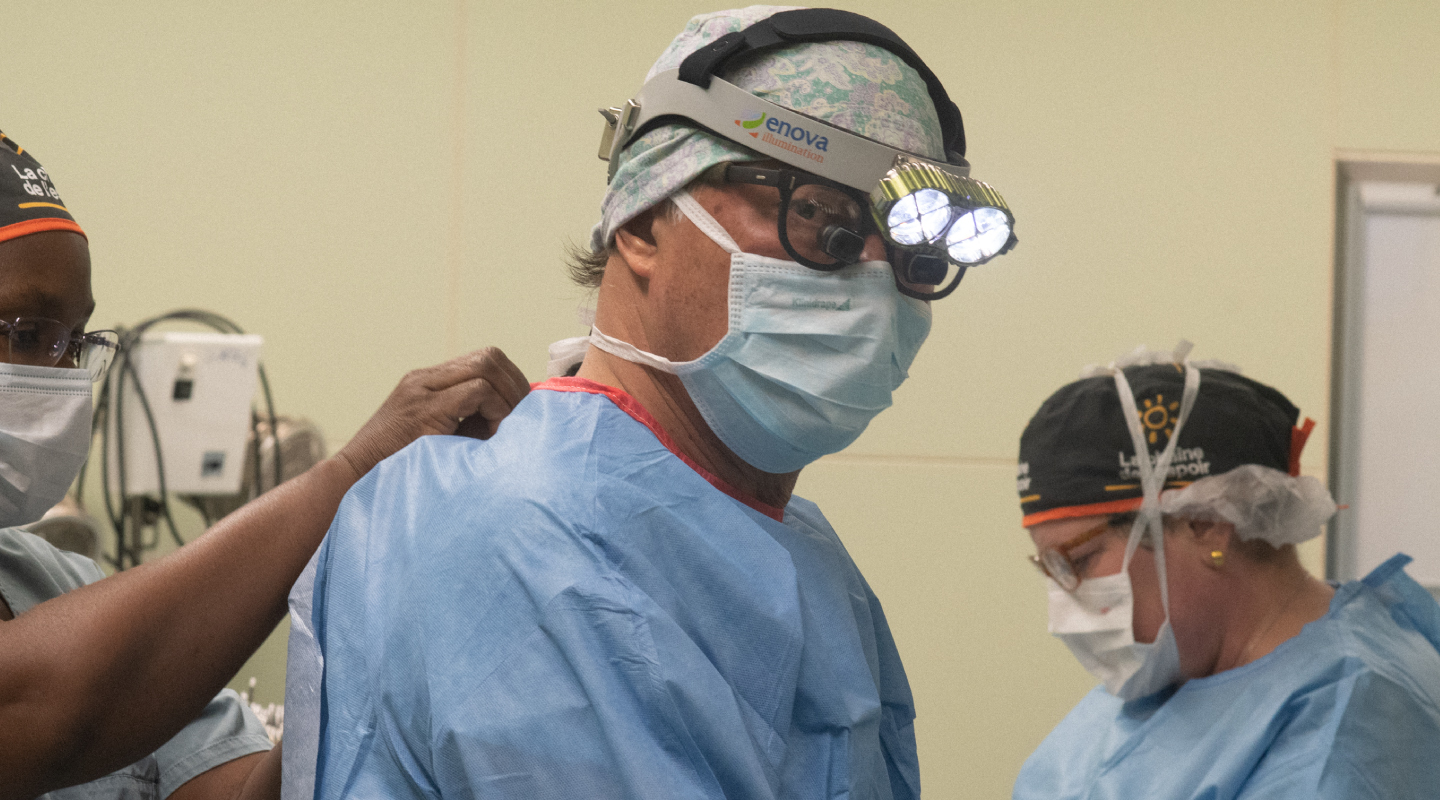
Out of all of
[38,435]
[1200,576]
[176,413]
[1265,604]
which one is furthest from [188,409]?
[1265,604]

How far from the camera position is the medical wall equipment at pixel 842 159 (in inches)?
32.6

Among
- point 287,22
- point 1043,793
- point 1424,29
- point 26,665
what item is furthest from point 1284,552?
point 287,22

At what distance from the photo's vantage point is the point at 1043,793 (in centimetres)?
195

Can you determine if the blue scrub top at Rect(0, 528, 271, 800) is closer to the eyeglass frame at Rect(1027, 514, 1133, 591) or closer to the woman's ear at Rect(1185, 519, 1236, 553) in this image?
the eyeglass frame at Rect(1027, 514, 1133, 591)

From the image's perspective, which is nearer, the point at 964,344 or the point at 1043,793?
the point at 1043,793

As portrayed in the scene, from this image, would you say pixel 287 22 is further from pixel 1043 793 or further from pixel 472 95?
pixel 1043 793

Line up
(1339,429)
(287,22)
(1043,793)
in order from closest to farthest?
(1043,793)
(287,22)
(1339,429)

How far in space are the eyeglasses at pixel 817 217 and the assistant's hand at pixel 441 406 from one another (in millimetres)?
318

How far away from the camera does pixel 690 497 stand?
807 millimetres

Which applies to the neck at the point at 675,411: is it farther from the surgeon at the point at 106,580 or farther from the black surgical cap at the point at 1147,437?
the black surgical cap at the point at 1147,437

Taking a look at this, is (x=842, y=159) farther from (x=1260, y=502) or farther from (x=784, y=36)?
(x=1260, y=502)

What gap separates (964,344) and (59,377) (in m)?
1.85

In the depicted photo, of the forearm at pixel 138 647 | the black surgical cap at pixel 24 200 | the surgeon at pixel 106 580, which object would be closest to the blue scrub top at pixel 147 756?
the surgeon at pixel 106 580

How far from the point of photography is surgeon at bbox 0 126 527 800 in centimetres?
82
